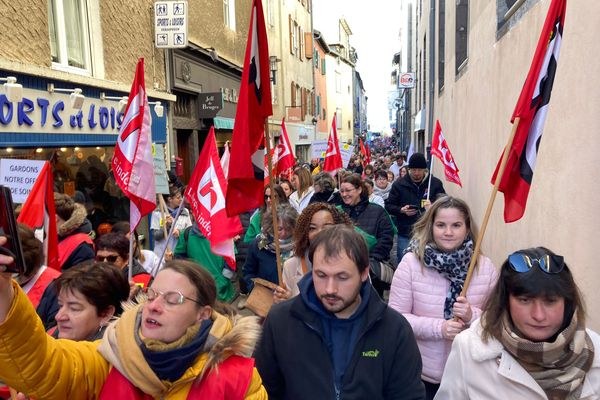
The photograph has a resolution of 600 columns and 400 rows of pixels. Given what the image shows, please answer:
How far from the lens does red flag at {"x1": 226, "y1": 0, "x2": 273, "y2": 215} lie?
3385 mm

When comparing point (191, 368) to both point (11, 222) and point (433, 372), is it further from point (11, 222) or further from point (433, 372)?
point (433, 372)

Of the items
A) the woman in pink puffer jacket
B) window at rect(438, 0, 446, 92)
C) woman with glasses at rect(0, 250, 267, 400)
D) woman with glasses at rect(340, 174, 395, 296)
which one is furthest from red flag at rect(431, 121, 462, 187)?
window at rect(438, 0, 446, 92)

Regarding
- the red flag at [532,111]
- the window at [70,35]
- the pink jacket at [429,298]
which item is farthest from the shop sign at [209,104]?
the red flag at [532,111]

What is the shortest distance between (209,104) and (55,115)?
6899 mm

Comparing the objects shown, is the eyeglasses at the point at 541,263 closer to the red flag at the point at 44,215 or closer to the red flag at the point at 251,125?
the red flag at the point at 251,125

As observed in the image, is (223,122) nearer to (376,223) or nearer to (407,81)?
(376,223)

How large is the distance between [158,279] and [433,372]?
1893mm

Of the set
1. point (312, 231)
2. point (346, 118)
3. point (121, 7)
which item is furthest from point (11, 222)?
point (346, 118)

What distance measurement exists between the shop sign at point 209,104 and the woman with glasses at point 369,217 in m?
9.78

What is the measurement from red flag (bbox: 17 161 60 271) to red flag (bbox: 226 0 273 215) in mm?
1323

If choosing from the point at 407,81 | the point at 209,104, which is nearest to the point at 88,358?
the point at 209,104

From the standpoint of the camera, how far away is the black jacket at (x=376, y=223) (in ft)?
15.8

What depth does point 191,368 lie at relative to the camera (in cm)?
190

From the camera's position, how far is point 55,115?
25.6 feet
